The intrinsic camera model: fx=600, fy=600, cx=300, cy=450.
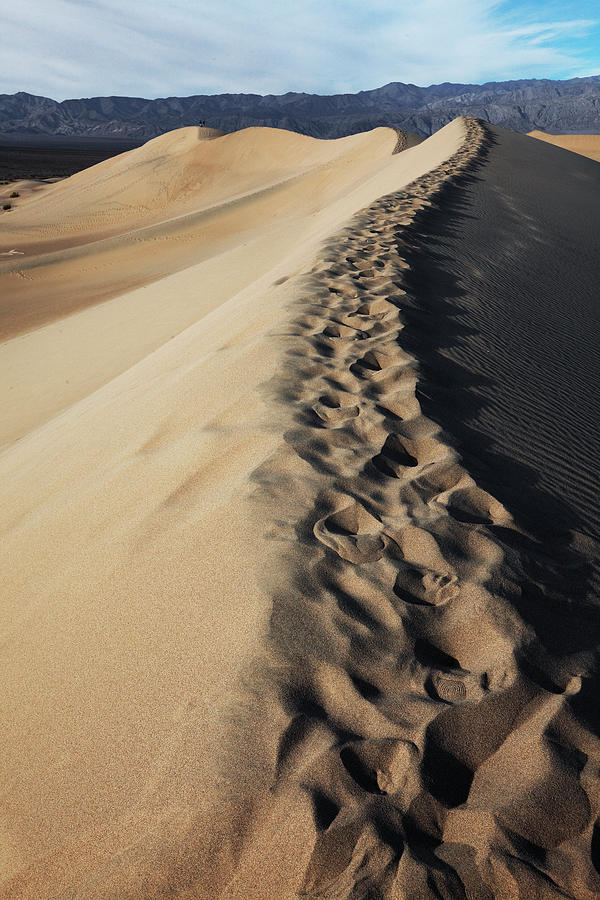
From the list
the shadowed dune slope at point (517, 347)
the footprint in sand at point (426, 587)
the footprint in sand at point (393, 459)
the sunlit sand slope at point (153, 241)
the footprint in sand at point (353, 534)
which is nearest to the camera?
the footprint in sand at point (426, 587)

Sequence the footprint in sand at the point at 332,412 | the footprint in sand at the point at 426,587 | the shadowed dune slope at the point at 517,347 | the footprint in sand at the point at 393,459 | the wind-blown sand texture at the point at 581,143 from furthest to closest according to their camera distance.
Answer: the wind-blown sand texture at the point at 581,143
the footprint in sand at the point at 332,412
the shadowed dune slope at the point at 517,347
the footprint in sand at the point at 393,459
the footprint in sand at the point at 426,587

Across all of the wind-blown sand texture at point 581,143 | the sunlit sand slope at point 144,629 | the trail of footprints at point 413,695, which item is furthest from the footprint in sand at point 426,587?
the wind-blown sand texture at point 581,143

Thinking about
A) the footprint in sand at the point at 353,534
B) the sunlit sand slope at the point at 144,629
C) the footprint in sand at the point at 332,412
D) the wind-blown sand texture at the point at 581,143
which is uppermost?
the wind-blown sand texture at the point at 581,143

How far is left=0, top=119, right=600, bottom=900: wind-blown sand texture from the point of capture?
1.40 metres

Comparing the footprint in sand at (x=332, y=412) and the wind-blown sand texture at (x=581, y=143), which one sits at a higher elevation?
the wind-blown sand texture at (x=581, y=143)

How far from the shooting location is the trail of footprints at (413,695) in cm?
135

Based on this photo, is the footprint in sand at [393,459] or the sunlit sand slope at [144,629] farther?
the footprint in sand at [393,459]

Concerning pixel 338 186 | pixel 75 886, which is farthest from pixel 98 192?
pixel 75 886

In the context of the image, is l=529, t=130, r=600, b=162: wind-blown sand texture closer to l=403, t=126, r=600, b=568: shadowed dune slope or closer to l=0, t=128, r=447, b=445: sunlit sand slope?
l=0, t=128, r=447, b=445: sunlit sand slope

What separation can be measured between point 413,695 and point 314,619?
0.36 meters

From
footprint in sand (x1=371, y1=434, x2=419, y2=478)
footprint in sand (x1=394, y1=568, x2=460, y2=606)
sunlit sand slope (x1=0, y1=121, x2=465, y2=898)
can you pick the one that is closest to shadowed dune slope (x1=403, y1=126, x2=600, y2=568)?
footprint in sand (x1=371, y1=434, x2=419, y2=478)

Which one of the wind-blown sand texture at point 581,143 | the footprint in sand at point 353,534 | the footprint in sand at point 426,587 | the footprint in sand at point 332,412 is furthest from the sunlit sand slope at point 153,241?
the wind-blown sand texture at point 581,143

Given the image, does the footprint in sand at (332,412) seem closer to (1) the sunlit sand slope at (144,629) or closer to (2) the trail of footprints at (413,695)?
(2) the trail of footprints at (413,695)

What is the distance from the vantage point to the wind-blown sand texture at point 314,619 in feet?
4.59
